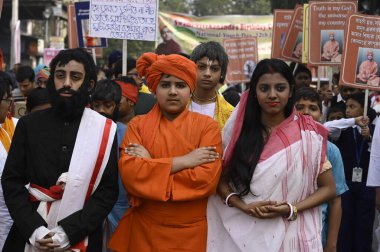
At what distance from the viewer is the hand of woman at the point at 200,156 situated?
3.66 meters

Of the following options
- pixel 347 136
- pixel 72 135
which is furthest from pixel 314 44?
pixel 72 135

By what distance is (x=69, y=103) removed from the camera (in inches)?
150

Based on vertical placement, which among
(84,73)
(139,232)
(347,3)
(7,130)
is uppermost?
(347,3)

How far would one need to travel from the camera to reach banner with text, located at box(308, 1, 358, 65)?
8.90 metres

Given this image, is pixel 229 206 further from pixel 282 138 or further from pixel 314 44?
pixel 314 44

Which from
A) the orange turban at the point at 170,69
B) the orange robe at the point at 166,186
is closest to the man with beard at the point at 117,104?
the orange robe at the point at 166,186

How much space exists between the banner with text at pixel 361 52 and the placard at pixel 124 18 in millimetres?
2094

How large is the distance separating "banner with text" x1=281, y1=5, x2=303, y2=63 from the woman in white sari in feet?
21.5

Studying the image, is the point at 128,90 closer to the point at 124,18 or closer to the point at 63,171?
the point at 124,18

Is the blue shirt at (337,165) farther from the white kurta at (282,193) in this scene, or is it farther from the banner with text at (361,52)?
Result: the banner with text at (361,52)

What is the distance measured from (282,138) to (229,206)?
47 centimetres

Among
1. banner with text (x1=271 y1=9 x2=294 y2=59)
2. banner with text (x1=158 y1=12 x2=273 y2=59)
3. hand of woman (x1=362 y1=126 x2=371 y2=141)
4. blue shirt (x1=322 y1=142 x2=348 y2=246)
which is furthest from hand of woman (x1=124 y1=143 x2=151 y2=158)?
banner with text (x1=158 y1=12 x2=273 y2=59)

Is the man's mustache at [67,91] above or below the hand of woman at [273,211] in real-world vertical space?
above

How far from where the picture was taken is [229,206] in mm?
3842
